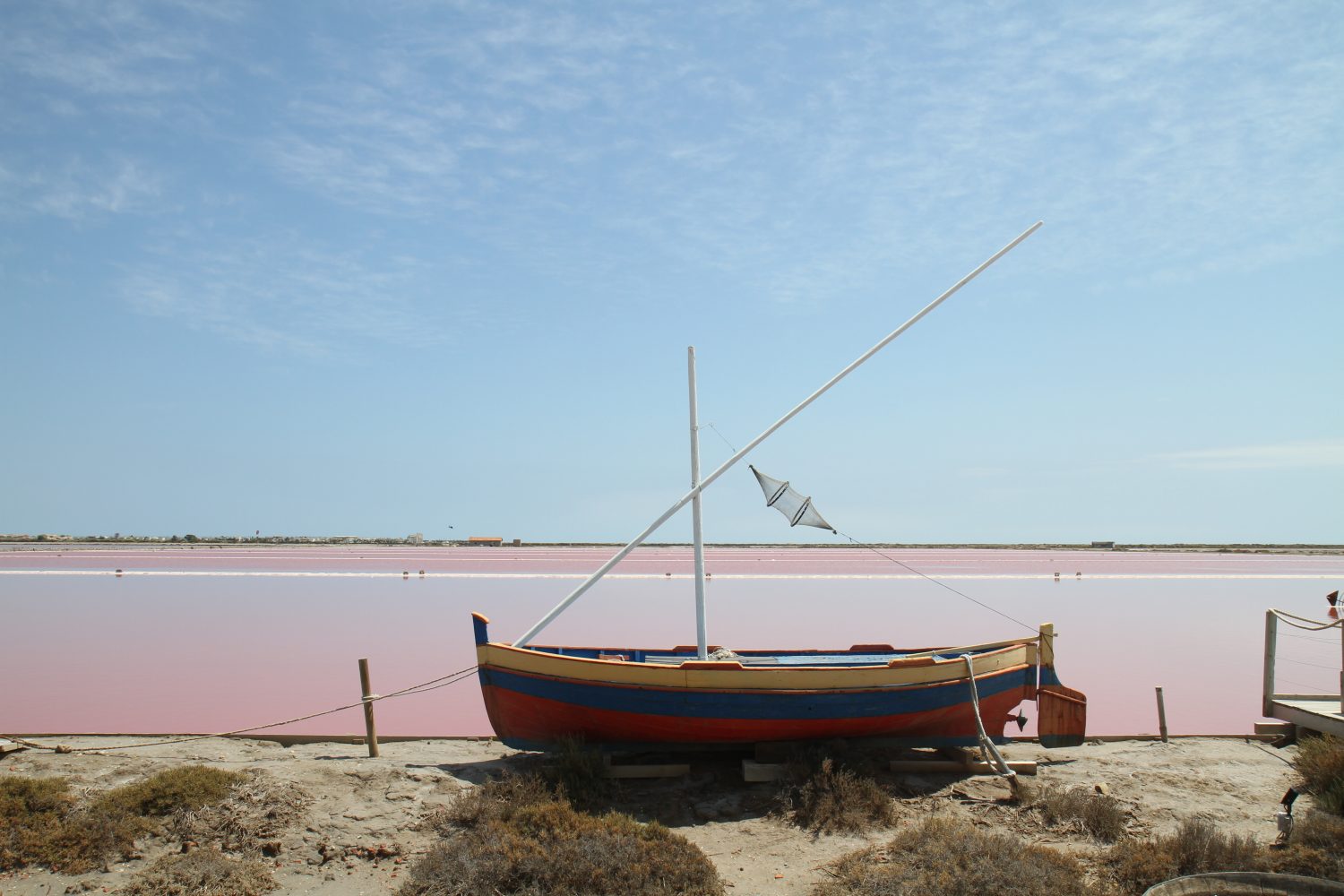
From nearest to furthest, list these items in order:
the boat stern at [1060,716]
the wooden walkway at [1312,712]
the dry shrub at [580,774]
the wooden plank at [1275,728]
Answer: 1. the dry shrub at [580,774]
2. the wooden walkway at [1312,712]
3. the boat stern at [1060,716]
4. the wooden plank at [1275,728]

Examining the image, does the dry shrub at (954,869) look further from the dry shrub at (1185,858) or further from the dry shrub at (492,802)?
the dry shrub at (492,802)

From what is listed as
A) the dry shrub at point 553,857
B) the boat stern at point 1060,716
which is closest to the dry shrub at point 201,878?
the dry shrub at point 553,857

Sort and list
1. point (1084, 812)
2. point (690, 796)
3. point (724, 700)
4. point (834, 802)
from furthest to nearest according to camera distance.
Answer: point (724, 700)
point (690, 796)
point (834, 802)
point (1084, 812)

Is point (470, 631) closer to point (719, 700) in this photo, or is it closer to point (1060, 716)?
point (719, 700)

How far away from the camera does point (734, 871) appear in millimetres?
7297

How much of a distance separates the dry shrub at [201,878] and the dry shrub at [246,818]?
1.00 ft

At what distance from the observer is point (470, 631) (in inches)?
888

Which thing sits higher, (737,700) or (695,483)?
(695,483)

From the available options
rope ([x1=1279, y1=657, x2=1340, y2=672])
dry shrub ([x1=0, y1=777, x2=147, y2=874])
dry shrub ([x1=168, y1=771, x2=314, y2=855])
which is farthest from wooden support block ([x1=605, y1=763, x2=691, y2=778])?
rope ([x1=1279, y1=657, x2=1340, y2=672])

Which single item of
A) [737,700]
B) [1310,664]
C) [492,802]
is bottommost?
[1310,664]

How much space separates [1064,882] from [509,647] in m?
5.83

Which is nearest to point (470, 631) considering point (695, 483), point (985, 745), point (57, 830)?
point (695, 483)

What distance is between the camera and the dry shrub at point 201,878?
6.73m

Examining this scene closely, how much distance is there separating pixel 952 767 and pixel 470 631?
50.6 feet
